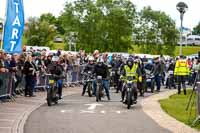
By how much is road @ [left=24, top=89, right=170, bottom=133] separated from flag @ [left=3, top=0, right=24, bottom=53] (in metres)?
2.38

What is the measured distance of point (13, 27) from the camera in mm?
20219

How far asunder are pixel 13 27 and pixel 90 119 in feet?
15.2

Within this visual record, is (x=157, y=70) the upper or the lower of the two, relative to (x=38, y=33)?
lower

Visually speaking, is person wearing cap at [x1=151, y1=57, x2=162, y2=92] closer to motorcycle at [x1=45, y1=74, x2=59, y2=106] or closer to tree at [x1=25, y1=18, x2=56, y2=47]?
motorcycle at [x1=45, y1=74, x2=59, y2=106]

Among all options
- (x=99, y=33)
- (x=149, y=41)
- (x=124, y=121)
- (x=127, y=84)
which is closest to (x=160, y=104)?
(x=127, y=84)

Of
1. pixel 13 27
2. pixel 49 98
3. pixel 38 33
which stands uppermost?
pixel 38 33

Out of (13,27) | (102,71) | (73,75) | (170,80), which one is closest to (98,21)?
(170,80)

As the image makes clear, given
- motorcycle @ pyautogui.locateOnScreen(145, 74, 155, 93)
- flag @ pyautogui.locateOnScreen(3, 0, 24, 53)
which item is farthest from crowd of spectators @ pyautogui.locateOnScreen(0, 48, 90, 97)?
motorcycle @ pyautogui.locateOnScreen(145, 74, 155, 93)

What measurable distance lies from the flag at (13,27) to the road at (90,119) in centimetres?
238

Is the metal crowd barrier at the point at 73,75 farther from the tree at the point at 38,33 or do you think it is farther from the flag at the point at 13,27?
the tree at the point at 38,33

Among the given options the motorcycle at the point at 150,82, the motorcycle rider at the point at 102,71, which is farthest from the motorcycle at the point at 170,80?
the motorcycle rider at the point at 102,71

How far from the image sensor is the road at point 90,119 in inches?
604

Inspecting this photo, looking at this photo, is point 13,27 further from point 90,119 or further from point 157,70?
point 157,70

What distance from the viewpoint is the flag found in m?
20.0
